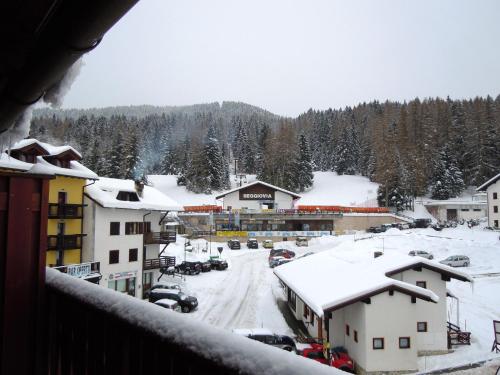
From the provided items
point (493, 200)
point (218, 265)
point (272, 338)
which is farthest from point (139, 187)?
point (493, 200)

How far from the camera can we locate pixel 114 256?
27672mm

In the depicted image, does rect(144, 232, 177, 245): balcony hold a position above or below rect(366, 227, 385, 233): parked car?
above

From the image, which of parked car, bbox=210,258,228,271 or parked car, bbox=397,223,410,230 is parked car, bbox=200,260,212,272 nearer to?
parked car, bbox=210,258,228,271

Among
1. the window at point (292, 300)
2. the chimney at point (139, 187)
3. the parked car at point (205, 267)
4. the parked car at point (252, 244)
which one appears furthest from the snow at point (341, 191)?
the chimney at point (139, 187)

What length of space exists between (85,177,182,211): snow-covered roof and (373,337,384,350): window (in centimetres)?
1826

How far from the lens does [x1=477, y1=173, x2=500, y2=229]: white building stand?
53500 mm

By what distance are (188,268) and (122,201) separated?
40.8ft

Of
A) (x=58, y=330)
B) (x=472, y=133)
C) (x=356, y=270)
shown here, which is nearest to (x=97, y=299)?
(x=58, y=330)

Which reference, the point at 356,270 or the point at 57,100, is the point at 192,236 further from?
the point at 57,100

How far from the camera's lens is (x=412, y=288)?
18625mm

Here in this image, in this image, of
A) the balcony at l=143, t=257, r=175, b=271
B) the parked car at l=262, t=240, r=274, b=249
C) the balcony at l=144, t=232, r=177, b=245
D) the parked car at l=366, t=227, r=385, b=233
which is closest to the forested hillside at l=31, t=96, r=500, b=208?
the parked car at l=366, t=227, r=385, b=233

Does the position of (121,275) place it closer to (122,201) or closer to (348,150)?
(122,201)

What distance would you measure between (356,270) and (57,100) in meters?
22.7

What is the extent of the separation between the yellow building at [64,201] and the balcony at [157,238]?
5685 millimetres
